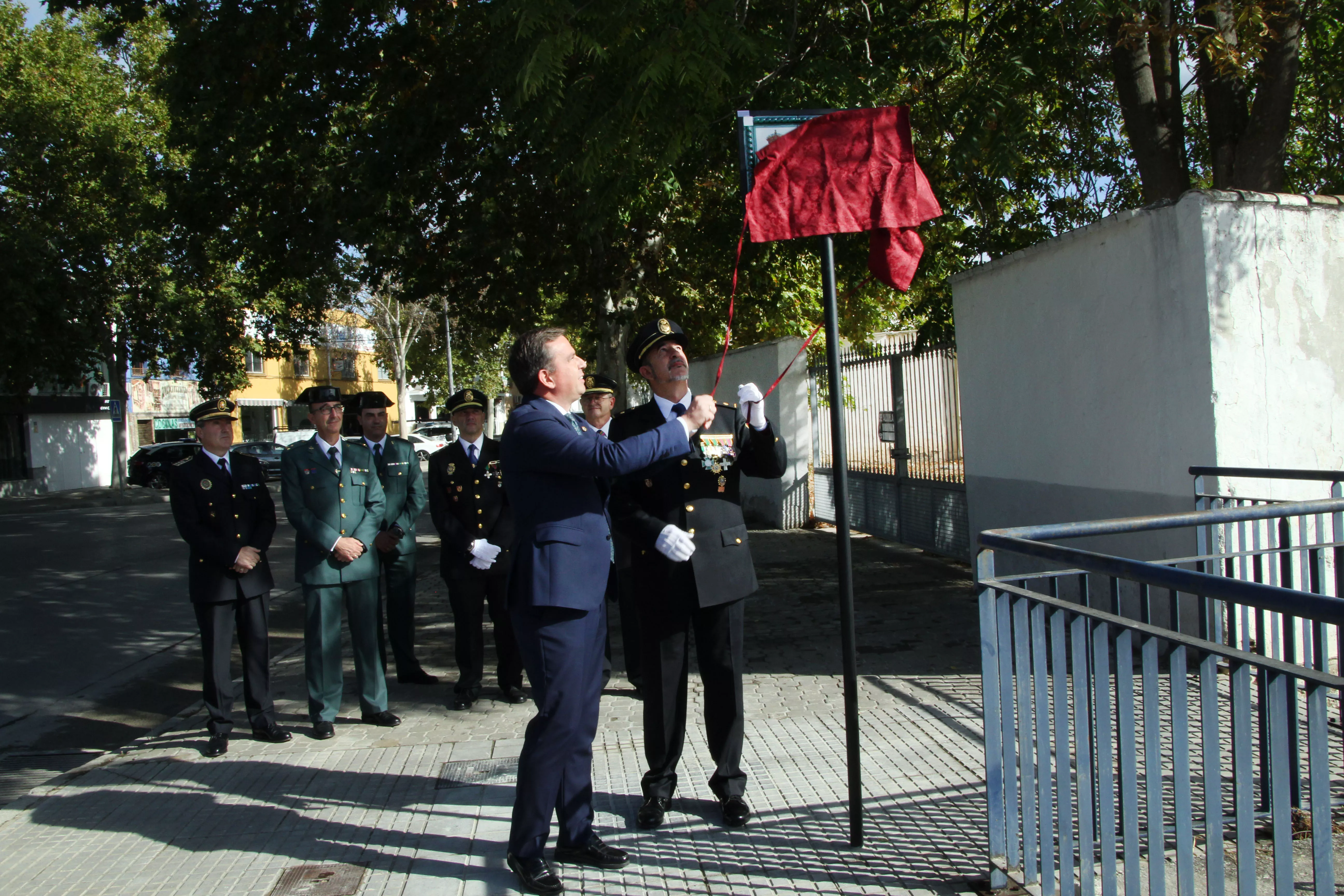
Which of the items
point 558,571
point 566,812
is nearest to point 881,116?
point 558,571

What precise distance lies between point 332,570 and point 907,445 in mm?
7637

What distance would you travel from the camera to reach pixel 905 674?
6.52 meters

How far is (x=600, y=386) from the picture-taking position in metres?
7.03

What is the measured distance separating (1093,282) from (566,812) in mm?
5114

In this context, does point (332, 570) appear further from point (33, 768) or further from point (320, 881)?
point (320, 881)

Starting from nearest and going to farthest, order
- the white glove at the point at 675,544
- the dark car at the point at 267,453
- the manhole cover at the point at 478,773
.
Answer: the white glove at the point at 675,544, the manhole cover at the point at 478,773, the dark car at the point at 267,453

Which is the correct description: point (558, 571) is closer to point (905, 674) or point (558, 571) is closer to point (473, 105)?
point (905, 674)

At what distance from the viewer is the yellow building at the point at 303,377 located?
5225 centimetres

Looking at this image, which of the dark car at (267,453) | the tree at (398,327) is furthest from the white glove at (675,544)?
the tree at (398,327)

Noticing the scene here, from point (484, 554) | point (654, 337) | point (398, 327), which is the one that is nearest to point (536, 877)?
point (654, 337)

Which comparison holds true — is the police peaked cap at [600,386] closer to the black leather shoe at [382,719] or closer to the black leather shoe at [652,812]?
the black leather shoe at [382,719]

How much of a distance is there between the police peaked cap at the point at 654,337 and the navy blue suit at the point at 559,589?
23.6 inches

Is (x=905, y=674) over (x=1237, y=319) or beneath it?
beneath

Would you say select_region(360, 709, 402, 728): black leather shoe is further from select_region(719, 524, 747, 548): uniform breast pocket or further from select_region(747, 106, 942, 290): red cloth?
select_region(747, 106, 942, 290): red cloth
